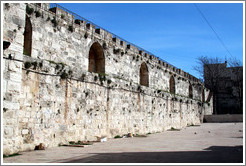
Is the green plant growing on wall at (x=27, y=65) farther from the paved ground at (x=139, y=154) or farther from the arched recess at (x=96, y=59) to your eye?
the arched recess at (x=96, y=59)

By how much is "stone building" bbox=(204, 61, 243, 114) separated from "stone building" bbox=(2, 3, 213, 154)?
22.7 metres

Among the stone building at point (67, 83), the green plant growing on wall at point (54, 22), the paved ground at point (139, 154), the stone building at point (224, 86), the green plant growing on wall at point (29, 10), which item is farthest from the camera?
the stone building at point (224, 86)

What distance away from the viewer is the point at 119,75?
1569 cm

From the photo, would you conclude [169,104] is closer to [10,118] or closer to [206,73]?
[10,118]

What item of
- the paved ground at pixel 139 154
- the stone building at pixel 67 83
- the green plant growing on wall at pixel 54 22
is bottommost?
the paved ground at pixel 139 154

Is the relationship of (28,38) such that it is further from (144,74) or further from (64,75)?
(144,74)

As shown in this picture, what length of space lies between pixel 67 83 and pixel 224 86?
35597 millimetres

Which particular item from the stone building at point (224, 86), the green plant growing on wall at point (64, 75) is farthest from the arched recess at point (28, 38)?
the stone building at point (224, 86)

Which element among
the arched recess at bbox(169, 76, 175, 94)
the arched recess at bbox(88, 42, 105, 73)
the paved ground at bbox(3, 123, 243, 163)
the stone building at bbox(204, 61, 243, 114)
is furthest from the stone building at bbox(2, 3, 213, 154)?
the stone building at bbox(204, 61, 243, 114)

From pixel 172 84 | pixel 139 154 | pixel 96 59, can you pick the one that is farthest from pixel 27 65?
pixel 172 84

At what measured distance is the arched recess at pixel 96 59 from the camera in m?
14.4

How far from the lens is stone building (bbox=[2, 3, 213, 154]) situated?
795 centimetres

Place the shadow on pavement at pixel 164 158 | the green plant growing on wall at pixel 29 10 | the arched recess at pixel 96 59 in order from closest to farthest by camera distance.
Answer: the shadow on pavement at pixel 164 158 → the green plant growing on wall at pixel 29 10 → the arched recess at pixel 96 59

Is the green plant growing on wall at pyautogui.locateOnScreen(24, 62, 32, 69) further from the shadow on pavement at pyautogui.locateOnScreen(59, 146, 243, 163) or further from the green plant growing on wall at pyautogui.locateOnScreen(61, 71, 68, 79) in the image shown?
the shadow on pavement at pyautogui.locateOnScreen(59, 146, 243, 163)
